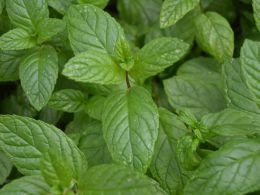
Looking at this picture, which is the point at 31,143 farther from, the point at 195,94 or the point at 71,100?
the point at 195,94

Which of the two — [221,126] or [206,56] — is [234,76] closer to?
[221,126]

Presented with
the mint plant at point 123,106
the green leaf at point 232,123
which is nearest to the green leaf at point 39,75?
the mint plant at point 123,106

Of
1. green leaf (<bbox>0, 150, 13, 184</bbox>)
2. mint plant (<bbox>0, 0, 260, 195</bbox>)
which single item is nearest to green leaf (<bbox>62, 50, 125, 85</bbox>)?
mint plant (<bbox>0, 0, 260, 195</bbox>)

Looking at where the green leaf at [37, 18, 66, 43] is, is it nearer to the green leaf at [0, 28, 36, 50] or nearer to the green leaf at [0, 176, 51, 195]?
the green leaf at [0, 28, 36, 50]

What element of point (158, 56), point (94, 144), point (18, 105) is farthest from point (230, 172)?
point (18, 105)

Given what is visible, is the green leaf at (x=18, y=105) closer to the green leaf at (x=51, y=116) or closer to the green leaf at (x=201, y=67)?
the green leaf at (x=51, y=116)
